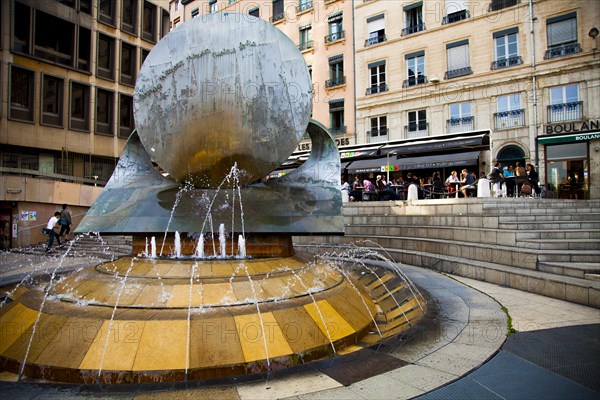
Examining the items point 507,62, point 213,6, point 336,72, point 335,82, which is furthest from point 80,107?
point 507,62

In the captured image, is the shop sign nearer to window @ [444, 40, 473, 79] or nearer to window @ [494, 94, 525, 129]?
window @ [494, 94, 525, 129]

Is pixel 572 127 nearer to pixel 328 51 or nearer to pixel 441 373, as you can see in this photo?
pixel 328 51

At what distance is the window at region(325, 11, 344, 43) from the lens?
1204 inches

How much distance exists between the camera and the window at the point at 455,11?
2478 cm

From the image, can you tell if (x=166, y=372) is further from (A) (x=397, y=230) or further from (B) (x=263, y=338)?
(A) (x=397, y=230)

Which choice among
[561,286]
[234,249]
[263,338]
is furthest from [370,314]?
[561,286]

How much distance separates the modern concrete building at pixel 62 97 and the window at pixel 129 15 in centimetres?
8

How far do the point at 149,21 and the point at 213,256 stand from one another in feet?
111

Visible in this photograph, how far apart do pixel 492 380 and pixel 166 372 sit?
10.2 feet

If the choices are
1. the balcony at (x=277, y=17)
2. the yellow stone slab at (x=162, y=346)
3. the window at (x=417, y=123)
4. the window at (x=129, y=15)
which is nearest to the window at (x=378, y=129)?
the window at (x=417, y=123)

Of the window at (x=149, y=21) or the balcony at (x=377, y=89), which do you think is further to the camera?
the window at (x=149, y=21)

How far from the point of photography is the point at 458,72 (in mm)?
24750

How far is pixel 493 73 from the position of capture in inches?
925

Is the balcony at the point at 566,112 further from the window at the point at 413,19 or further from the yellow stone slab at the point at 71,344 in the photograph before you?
the yellow stone slab at the point at 71,344
